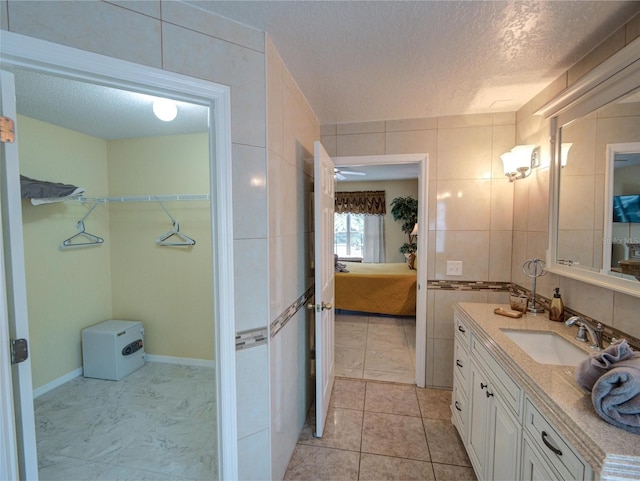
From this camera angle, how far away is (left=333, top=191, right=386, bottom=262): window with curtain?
690 centimetres

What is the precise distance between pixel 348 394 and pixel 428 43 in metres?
2.56

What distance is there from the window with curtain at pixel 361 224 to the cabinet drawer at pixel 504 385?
5552 millimetres

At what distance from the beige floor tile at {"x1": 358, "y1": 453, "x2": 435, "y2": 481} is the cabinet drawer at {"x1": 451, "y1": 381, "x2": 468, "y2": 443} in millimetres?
298

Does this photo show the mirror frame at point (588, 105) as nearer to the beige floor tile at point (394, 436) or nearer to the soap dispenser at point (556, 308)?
the soap dispenser at point (556, 308)

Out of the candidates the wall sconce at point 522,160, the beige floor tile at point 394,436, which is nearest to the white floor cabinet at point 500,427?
the beige floor tile at point 394,436

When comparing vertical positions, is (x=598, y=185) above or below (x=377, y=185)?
below

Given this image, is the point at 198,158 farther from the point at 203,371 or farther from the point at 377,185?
the point at 377,185

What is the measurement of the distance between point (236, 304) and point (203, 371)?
1994mm

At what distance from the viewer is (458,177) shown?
7.48 feet

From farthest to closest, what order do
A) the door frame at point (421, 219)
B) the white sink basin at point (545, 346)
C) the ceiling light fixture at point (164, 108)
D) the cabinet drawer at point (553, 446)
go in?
1. the door frame at point (421, 219)
2. the ceiling light fixture at point (164, 108)
3. the white sink basin at point (545, 346)
4. the cabinet drawer at point (553, 446)

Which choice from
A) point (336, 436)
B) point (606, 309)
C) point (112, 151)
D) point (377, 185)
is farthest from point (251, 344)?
point (377, 185)

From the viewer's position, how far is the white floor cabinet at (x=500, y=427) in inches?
34.4

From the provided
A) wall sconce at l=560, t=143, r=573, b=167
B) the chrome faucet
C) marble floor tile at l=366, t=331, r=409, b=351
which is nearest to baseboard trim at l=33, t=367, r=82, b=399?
marble floor tile at l=366, t=331, r=409, b=351

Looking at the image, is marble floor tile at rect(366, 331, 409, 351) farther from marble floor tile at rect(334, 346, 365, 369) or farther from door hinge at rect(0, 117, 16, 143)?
door hinge at rect(0, 117, 16, 143)
